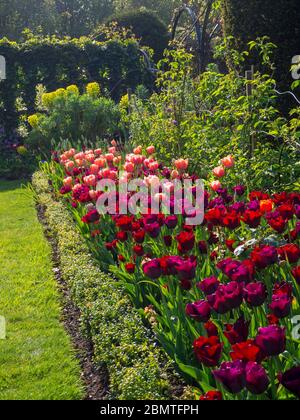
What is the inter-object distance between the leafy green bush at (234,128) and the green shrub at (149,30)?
947cm

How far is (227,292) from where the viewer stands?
227 centimetres

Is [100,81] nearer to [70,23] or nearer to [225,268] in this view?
[225,268]

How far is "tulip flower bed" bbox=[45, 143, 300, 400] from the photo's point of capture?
1.91 m

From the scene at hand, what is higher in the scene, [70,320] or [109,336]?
[109,336]

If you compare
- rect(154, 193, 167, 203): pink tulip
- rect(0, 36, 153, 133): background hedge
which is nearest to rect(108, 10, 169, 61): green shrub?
rect(0, 36, 153, 133): background hedge

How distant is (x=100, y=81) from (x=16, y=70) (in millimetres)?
1838

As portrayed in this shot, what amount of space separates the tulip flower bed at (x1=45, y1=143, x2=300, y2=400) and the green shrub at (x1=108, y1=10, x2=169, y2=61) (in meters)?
12.6

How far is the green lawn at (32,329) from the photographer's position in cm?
344

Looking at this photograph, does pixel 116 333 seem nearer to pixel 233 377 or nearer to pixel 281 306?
pixel 281 306

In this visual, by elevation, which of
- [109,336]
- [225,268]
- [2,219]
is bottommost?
[2,219]

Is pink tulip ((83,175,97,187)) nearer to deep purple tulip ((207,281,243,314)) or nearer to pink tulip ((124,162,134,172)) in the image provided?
pink tulip ((124,162,134,172))

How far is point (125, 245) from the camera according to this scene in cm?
444
